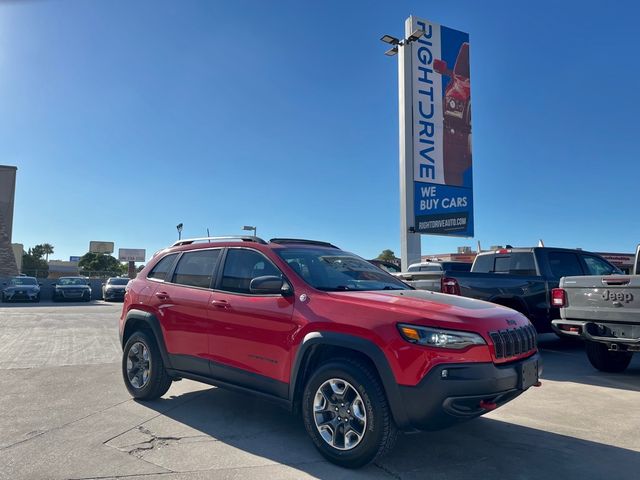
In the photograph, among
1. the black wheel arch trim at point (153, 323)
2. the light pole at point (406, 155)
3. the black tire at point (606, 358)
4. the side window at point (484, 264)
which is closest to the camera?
the black wheel arch trim at point (153, 323)

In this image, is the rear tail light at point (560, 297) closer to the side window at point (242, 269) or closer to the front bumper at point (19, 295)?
the side window at point (242, 269)

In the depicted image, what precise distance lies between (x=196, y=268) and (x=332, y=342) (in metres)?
2.17

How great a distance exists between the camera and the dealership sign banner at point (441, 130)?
19.2 meters

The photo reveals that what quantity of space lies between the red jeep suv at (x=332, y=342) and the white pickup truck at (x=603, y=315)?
10.3 feet

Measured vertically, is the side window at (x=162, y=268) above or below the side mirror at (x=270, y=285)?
above

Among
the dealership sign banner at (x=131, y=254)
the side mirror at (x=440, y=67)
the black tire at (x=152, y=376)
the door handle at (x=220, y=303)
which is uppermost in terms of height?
the side mirror at (x=440, y=67)

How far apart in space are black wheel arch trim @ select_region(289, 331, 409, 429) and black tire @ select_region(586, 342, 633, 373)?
539 cm

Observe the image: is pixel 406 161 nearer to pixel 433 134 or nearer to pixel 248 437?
pixel 433 134

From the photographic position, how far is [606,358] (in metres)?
7.60

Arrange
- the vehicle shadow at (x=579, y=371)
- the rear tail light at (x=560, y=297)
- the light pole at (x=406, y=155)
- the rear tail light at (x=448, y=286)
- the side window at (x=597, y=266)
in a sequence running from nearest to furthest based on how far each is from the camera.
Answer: the vehicle shadow at (x=579, y=371) < the rear tail light at (x=560, y=297) < the rear tail light at (x=448, y=286) < the side window at (x=597, y=266) < the light pole at (x=406, y=155)

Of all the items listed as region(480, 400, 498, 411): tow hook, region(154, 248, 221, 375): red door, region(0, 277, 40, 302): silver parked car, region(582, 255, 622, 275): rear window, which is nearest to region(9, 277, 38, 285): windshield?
region(0, 277, 40, 302): silver parked car

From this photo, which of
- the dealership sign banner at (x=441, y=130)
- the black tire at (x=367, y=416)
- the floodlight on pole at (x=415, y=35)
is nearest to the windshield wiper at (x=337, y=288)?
the black tire at (x=367, y=416)

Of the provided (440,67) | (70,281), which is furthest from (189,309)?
(70,281)

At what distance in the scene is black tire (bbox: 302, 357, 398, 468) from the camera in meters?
3.62
